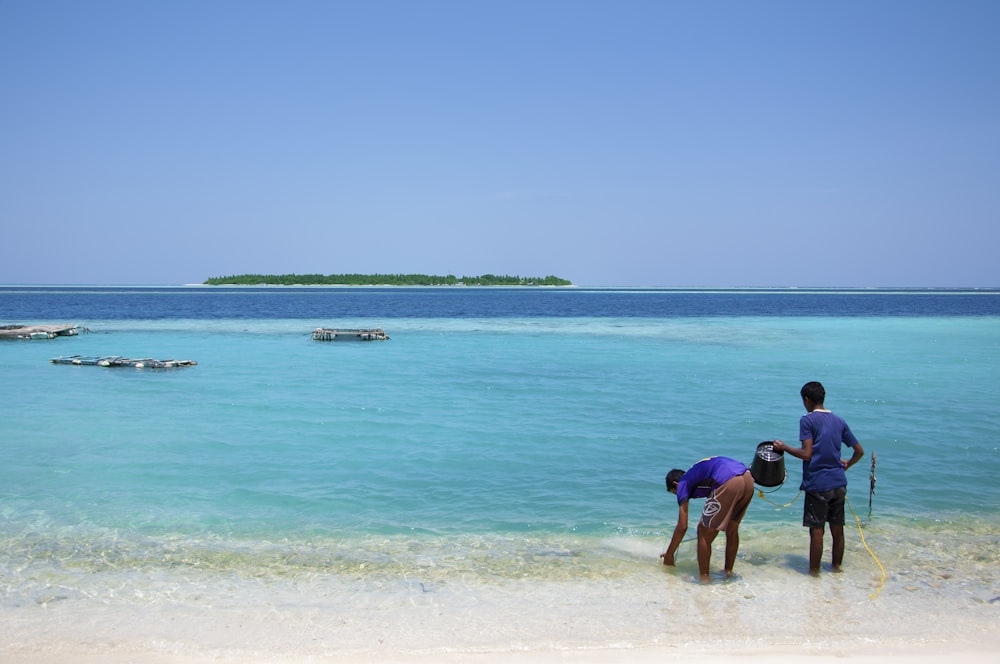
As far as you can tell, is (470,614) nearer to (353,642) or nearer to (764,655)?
(353,642)

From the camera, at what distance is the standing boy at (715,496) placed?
6398mm

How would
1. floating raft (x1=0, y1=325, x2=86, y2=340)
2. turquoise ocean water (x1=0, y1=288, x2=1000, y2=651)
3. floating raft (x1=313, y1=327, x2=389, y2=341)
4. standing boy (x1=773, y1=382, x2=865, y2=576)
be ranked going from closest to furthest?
turquoise ocean water (x1=0, y1=288, x2=1000, y2=651) → standing boy (x1=773, y1=382, x2=865, y2=576) → floating raft (x1=0, y1=325, x2=86, y2=340) → floating raft (x1=313, y1=327, x2=389, y2=341)

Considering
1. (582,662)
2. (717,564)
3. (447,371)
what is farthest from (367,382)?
(582,662)

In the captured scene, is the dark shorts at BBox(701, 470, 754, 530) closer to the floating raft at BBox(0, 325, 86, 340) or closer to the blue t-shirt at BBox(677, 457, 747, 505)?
the blue t-shirt at BBox(677, 457, 747, 505)

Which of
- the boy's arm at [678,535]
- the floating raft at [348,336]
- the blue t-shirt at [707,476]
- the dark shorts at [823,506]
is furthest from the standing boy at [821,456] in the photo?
the floating raft at [348,336]

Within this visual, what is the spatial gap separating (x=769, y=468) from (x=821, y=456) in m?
0.47

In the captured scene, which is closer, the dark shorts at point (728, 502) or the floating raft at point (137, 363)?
the dark shorts at point (728, 502)

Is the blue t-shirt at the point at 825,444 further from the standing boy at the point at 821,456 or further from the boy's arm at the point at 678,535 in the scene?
the boy's arm at the point at 678,535

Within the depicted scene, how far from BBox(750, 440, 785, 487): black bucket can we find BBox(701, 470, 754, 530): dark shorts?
1.01ft

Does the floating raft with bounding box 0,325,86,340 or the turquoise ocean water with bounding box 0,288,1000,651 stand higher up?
the floating raft with bounding box 0,325,86,340

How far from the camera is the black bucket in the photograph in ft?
21.9

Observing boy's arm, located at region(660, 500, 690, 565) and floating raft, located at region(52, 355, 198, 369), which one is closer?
boy's arm, located at region(660, 500, 690, 565)

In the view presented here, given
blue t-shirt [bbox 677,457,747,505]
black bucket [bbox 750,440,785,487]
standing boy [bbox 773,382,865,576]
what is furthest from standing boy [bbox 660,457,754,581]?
standing boy [bbox 773,382,865,576]

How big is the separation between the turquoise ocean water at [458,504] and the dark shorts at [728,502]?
676mm
